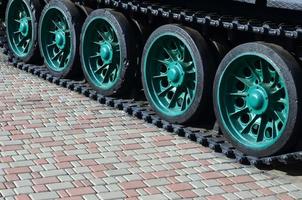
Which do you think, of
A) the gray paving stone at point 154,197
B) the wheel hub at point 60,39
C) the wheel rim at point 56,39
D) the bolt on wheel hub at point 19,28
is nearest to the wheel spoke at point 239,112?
A: the gray paving stone at point 154,197

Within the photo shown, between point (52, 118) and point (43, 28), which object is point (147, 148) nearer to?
point (52, 118)

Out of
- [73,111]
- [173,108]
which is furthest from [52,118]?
[173,108]

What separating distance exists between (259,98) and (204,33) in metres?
1.00

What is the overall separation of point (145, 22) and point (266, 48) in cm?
210

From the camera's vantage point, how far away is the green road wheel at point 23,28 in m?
8.78

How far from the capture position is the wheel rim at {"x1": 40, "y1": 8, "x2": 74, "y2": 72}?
8367mm

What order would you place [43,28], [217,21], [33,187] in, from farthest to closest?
1. [43,28]
2. [217,21]
3. [33,187]

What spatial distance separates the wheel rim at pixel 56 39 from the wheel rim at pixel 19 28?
455 millimetres

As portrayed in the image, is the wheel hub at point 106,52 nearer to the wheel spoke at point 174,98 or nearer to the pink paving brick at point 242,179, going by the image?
the wheel spoke at point 174,98

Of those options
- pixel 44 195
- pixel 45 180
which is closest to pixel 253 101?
pixel 45 180

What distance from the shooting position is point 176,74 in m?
6.71

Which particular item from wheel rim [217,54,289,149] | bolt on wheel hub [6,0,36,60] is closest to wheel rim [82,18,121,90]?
bolt on wheel hub [6,0,36,60]

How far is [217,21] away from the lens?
604 centimetres

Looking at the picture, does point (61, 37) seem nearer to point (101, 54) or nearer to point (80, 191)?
point (101, 54)
